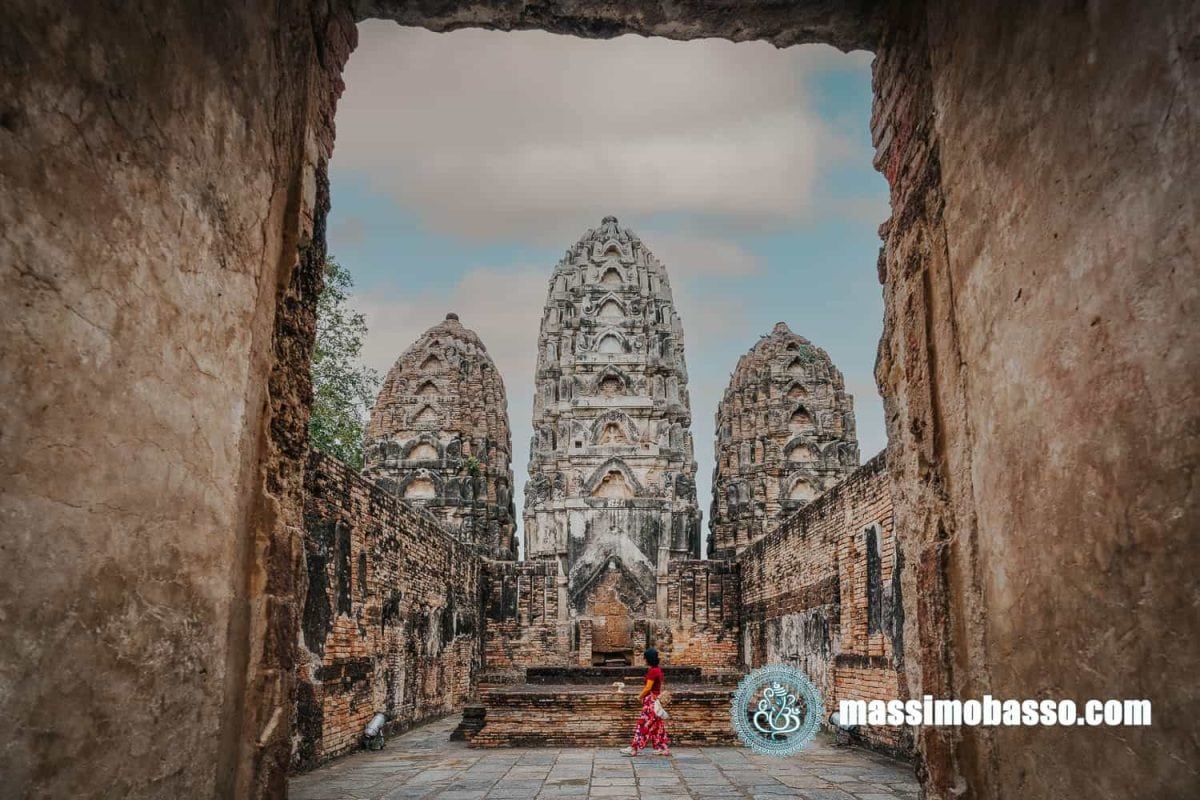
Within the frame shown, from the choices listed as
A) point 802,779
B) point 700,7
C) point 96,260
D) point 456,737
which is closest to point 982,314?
point 700,7

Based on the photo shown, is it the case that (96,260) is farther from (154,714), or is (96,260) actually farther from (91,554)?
(154,714)

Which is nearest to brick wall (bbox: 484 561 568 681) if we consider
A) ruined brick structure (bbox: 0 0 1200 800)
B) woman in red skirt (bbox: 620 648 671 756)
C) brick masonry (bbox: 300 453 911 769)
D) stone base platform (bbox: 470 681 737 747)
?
brick masonry (bbox: 300 453 911 769)

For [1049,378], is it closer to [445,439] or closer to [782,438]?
[445,439]

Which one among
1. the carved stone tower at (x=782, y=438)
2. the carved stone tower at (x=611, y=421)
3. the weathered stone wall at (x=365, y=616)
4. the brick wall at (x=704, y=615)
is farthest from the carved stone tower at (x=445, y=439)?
the weathered stone wall at (x=365, y=616)

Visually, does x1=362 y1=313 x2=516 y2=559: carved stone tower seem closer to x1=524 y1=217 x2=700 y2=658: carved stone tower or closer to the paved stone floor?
x1=524 y1=217 x2=700 y2=658: carved stone tower

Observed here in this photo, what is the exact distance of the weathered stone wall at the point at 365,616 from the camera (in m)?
8.98

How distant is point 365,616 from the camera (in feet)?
35.0

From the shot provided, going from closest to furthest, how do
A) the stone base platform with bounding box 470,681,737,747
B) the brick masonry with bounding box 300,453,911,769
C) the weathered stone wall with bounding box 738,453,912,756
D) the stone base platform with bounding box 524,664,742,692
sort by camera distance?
the brick masonry with bounding box 300,453,911,769
the weathered stone wall with bounding box 738,453,912,756
the stone base platform with bounding box 470,681,737,747
the stone base platform with bounding box 524,664,742,692

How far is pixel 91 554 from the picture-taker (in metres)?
2.57

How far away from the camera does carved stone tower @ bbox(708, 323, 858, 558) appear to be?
3200 cm

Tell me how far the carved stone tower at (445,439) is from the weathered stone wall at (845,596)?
16.8 metres

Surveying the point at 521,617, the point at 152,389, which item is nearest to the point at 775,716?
the point at 152,389

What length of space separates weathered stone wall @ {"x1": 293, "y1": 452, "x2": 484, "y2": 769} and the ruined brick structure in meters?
5.32

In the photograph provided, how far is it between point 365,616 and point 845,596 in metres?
5.47
